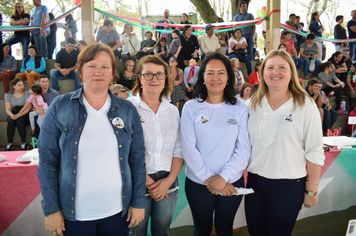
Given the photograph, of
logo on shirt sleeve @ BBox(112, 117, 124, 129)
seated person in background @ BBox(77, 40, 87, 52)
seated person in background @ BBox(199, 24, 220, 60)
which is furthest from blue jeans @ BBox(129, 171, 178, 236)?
seated person in background @ BBox(199, 24, 220, 60)

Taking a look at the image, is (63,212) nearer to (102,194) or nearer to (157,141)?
(102,194)

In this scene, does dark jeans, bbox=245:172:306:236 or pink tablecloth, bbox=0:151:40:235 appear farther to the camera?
pink tablecloth, bbox=0:151:40:235

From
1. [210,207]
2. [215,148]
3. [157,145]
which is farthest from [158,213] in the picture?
[215,148]

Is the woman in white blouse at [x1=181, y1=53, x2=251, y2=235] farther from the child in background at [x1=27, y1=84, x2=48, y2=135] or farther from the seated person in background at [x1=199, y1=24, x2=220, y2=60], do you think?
the seated person in background at [x1=199, y1=24, x2=220, y2=60]

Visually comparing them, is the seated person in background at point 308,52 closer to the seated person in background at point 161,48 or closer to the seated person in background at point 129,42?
the seated person in background at point 161,48

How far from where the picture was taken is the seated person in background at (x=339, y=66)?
24.3 feet

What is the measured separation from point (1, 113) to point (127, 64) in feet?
9.50

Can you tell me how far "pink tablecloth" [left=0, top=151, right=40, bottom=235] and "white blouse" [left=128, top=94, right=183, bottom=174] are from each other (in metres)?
1.21

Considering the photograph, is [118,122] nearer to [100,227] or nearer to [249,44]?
[100,227]

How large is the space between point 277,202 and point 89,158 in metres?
1.22

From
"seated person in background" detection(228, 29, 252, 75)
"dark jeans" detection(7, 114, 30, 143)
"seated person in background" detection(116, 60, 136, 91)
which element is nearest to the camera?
"dark jeans" detection(7, 114, 30, 143)

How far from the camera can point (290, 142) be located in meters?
1.61

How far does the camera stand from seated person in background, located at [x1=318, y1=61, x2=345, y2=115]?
6863 mm

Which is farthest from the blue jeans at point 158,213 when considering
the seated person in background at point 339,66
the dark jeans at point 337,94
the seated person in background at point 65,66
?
the seated person in background at point 339,66
